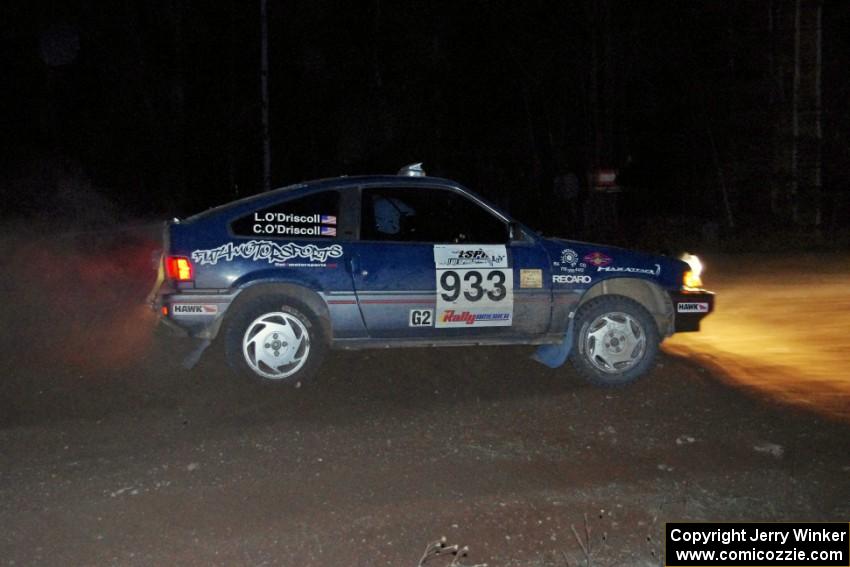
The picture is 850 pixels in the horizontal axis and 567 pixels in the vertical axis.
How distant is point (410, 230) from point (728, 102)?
86.1 ft

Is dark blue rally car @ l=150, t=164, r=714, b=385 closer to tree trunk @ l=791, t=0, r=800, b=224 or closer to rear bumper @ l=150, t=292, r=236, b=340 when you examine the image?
rear bumper @ l=150, t=292, r=236, b=340

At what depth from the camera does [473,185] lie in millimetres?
38125

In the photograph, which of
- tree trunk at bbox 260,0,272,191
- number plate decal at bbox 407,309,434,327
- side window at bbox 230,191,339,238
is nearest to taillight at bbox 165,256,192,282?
side window at bbox 230,191,339,238

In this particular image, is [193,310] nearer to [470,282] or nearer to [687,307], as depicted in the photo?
[470,282]

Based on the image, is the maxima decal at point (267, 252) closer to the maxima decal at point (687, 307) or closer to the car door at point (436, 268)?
the car door at point (436, 268)

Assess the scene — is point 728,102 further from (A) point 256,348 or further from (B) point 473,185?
(A) point 256,348

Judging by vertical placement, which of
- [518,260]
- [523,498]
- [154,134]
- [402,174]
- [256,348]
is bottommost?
[523,498]

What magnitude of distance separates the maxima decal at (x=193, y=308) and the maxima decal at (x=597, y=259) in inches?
117

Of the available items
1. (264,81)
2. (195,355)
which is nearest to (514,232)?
(195,355)

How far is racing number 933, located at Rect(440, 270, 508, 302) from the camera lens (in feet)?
26.3

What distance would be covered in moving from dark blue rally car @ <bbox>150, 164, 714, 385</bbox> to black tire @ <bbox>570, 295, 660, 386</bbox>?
0.03ft

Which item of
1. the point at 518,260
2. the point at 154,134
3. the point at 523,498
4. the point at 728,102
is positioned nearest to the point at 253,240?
the point at 518,260

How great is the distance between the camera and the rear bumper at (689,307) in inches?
330

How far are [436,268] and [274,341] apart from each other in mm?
1372
